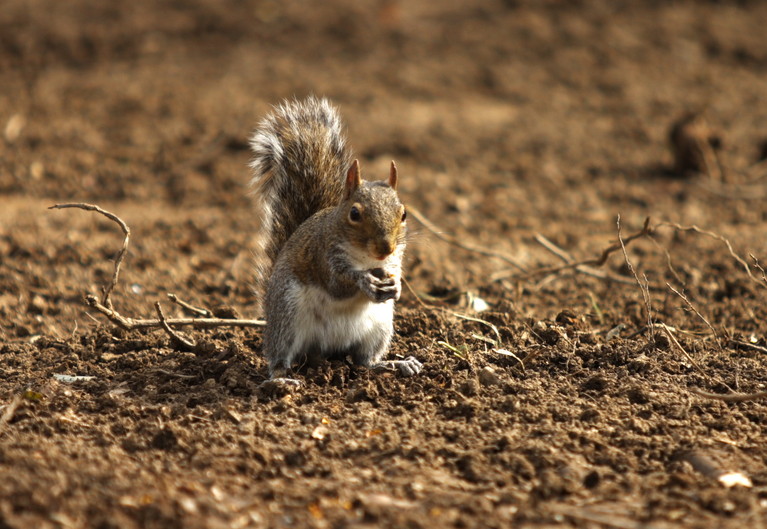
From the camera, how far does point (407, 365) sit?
353cm

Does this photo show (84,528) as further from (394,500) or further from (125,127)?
(125,127)

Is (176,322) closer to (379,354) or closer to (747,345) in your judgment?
(379,354)

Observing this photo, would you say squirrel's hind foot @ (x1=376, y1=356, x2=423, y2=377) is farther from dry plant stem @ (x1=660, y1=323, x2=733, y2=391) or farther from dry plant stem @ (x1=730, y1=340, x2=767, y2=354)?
dry plant stem @ (x1=730, y1=340, x2=767, y2=354)

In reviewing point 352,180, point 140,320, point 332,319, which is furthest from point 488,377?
point 140,320

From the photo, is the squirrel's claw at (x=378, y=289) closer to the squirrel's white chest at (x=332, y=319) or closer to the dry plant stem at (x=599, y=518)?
the squirrel's white chest at (x=332, y=319)

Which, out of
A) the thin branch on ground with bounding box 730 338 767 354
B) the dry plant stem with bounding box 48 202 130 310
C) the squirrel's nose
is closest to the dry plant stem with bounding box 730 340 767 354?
the thin branch on ground with bounding box 730 338 767 354

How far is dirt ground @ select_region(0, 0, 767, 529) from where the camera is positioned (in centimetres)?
265

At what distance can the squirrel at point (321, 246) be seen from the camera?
332 cm

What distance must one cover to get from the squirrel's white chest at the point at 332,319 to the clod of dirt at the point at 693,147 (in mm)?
4367

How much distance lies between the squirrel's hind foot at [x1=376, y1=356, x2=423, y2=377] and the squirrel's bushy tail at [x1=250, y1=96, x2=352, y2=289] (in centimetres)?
73

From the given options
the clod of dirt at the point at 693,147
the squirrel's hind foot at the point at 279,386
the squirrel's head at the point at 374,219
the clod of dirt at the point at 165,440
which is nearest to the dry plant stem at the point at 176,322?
the squirrel's hind foot at the point at 279,386

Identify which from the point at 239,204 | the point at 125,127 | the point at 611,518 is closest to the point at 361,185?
the point at 611,518

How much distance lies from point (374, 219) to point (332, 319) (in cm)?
49

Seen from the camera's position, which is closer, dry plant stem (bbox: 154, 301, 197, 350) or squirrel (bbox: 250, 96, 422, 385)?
squirrel (bbox: 250, 96, 422, 385)
